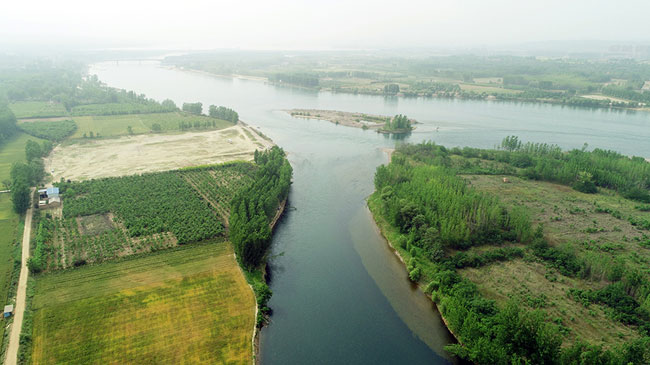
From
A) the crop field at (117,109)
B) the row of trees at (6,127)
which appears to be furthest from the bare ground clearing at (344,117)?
the row of trees at (6,127)

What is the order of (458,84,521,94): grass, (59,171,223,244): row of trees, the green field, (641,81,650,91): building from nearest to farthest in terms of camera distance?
(59,171,223,244): row of trees, the green field, (641,81,650,91): building, (458,84,521,94): grass

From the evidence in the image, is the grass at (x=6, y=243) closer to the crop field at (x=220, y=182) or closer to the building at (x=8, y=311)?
the building at (x=8, y=311)

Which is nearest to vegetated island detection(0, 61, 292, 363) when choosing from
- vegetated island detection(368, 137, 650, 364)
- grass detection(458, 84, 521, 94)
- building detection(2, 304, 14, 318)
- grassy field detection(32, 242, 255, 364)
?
grassy field detection(32, 242, 255, 364)

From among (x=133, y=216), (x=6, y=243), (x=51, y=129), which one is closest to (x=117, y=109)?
(x=51, y=129)

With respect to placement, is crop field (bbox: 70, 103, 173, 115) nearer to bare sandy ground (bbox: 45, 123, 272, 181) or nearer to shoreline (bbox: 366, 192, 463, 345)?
bare sandy ground (bbox: 45, 123, 272, 181)

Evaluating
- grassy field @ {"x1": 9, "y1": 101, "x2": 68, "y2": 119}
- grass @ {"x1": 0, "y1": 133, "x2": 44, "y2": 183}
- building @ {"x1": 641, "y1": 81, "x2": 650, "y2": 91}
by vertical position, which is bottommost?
grass @ {"x1": 0, "y1": 133, "x2": 44, "y2": 183}

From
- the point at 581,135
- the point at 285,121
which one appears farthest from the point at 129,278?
the point at 581,135
